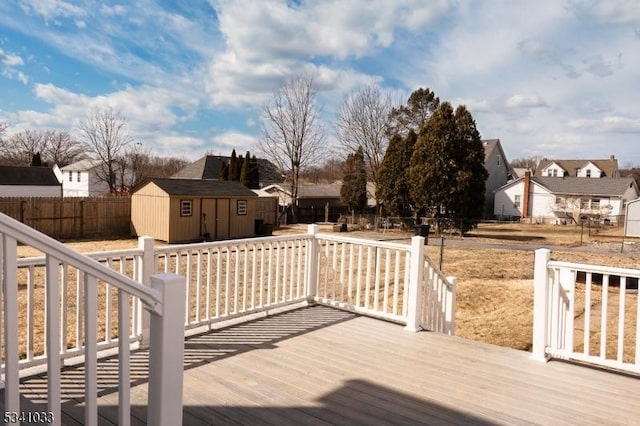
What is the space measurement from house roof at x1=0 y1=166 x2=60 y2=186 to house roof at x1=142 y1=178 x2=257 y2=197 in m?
15.3

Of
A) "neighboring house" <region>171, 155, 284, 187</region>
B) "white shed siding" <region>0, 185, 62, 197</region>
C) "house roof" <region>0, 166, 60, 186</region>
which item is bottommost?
"white shed siding" <region>0, 185, 62, 197</region>

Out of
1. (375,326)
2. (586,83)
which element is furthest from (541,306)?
(586,83)

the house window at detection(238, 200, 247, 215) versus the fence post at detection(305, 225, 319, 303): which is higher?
the house window at detection(238, 200, 247, 215)

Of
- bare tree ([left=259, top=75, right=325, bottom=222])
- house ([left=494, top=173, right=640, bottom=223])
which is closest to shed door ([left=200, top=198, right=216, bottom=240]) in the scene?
bare tree ([left=259, top=75, right=325, bottom=222])

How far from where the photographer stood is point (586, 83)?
13.2 m

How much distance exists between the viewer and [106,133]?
29.9 metres

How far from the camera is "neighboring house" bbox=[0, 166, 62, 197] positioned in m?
28.2

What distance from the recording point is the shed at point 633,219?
24.8 metres

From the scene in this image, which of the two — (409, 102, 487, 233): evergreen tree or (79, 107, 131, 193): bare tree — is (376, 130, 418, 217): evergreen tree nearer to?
(409, 102, 487, 233): evergreen tree

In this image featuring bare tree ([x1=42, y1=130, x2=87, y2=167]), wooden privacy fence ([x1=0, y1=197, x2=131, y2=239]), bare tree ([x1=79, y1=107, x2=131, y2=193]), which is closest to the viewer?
wooden privacy fence ([x1=0, y1=197, x2=131, y2=239])

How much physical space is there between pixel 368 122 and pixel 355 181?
3.99 meters

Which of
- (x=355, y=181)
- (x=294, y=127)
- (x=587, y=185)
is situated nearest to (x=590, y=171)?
(x=587, y=185)

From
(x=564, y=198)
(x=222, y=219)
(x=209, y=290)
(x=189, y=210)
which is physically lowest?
(x=209, y=290)

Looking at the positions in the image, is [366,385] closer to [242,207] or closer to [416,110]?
[242,207]
